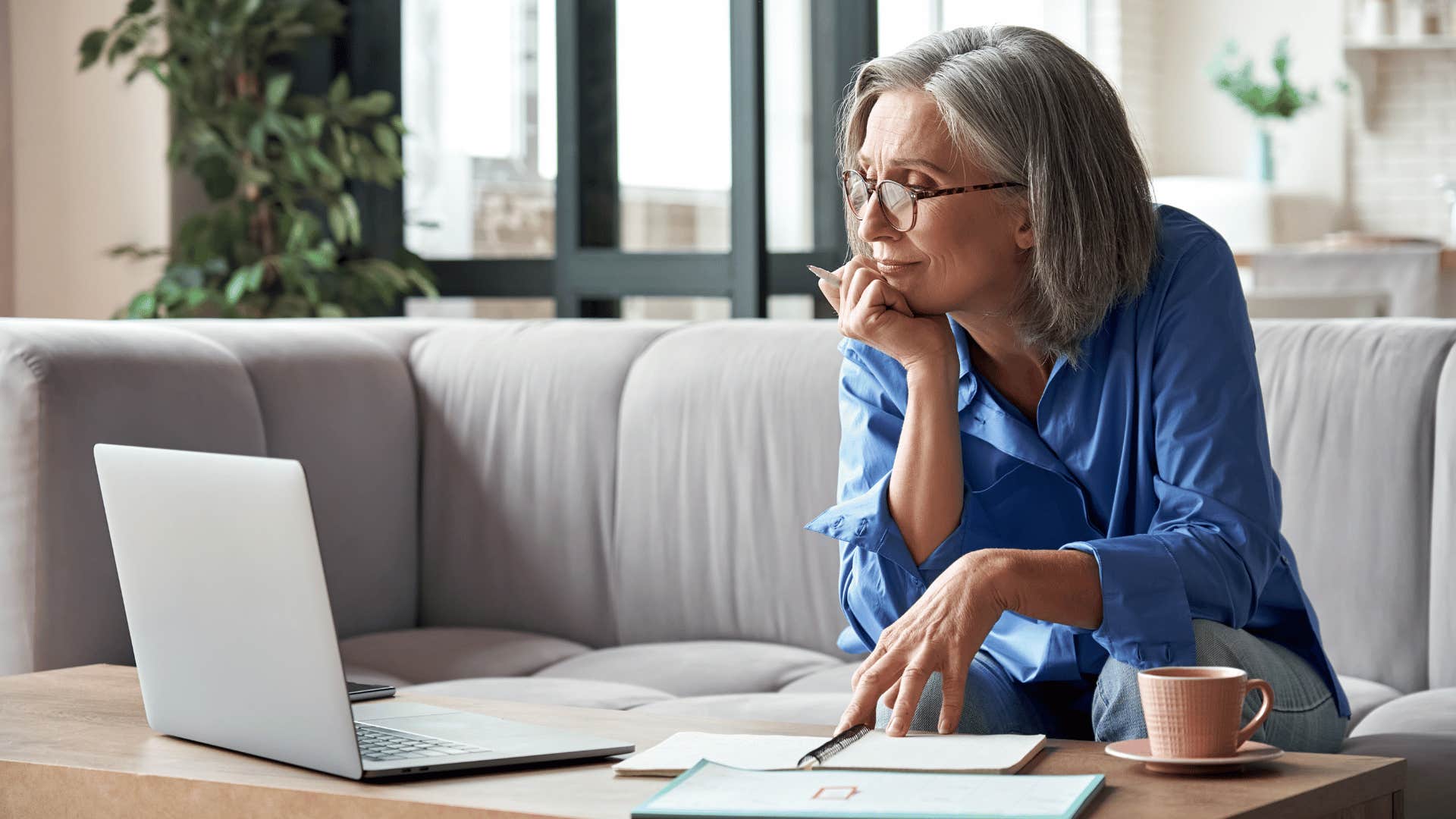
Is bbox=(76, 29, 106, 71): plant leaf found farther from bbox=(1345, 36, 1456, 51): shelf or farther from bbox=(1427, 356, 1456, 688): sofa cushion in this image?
bbox=(1345, 36, 1456, 51): shelf

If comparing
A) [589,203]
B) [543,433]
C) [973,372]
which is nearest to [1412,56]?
[589,203]

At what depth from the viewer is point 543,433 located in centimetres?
276

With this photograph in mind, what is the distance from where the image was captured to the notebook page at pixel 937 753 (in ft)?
3.57

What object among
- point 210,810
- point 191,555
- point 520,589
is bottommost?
point 520,589

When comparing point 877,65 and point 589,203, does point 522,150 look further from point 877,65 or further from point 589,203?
point 877,65

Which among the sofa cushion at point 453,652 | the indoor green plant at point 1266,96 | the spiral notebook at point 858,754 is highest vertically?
the indoor green plant at point 1266,96

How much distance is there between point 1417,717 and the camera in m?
1.84

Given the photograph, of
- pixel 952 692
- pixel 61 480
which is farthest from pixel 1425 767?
pixel 61 480

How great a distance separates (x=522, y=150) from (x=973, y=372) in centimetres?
267

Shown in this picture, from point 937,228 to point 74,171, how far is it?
10.3 feet

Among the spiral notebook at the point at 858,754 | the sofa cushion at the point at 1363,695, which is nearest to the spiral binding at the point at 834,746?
the spiral notebook at the point at 858,754

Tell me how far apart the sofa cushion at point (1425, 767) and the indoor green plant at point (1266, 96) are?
6.74m

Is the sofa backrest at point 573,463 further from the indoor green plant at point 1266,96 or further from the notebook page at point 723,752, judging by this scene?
the indoor green plant at point 1266,96

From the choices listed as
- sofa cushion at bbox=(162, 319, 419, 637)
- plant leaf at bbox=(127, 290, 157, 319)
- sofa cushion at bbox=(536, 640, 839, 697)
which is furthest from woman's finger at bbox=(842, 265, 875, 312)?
A: plant leaf at bbox=(127, 290, 157, 319)
